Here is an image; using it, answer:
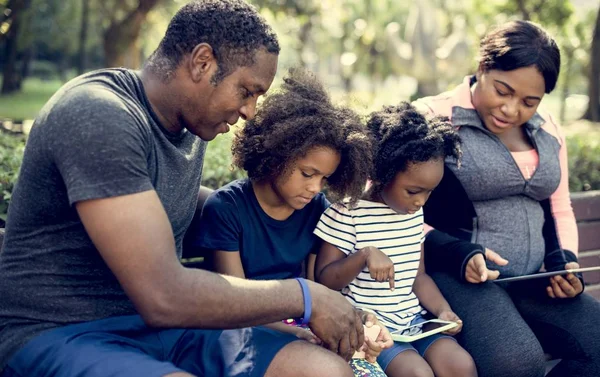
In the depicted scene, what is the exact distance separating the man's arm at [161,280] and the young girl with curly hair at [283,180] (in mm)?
619

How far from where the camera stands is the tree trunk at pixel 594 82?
16930 millimetres

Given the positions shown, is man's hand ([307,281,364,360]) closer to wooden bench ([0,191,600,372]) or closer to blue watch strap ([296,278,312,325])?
blue watch strap ([296,278,312,325])

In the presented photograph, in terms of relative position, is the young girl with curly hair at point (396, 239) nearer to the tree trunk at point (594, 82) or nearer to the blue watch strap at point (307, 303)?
the blue watch strap at point (307, 303)

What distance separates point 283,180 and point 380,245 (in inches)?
22.9

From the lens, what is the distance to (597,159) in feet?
16.5

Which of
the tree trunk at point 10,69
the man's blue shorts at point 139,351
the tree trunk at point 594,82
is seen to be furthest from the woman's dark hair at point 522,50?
the tree trunk at point 10,69

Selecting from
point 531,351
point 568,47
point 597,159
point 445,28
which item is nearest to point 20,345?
point 531,351

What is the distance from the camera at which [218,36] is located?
2545 mm

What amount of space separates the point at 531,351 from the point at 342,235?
98 cm

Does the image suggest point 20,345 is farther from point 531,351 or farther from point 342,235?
point 531,351

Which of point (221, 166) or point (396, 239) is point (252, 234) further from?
point (221, 166)

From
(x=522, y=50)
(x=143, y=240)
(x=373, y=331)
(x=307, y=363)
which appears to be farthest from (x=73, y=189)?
(x=522, y=50)

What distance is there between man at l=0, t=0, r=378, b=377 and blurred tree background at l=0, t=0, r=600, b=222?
0.89 meters

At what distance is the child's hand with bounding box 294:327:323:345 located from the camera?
8.60 ft
